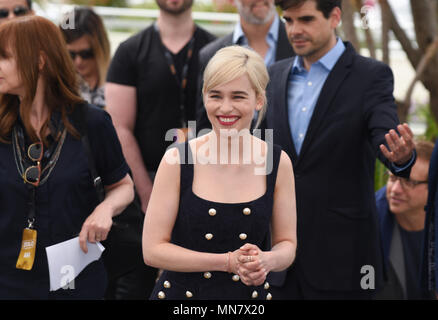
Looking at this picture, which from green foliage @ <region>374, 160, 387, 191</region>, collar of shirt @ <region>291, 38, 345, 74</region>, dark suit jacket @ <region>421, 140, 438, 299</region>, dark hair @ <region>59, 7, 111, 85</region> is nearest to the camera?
dark suit jacket @ <region>421, 140, 438, 299</region>

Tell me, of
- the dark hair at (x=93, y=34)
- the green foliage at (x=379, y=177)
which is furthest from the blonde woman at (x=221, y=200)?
the green foliage at (x=379, y=177)

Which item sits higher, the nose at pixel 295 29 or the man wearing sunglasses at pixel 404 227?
the nose at pixel 295 29

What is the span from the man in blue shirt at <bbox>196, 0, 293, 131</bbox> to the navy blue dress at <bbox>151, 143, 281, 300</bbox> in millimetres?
1854

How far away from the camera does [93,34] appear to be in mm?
5027

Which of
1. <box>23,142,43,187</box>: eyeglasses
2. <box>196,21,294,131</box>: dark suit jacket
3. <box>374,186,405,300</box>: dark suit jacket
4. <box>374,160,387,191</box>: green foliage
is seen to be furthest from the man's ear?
<box>374,160,387,191</box>: green foliage

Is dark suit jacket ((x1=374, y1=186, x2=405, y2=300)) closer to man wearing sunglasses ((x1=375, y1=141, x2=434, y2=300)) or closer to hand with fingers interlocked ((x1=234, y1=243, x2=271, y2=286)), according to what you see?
man wearing sunglasses ((x1=375, y1=141, x2=434, y2=300))

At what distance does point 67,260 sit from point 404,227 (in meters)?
2.43

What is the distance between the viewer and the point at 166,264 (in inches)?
104

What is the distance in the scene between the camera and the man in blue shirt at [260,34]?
4457mm

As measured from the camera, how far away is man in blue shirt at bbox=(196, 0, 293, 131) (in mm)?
4457

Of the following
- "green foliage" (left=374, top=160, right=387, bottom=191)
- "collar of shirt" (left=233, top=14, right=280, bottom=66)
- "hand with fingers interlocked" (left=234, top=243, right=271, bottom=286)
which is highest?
"collar of shirt" (left=233, top=14, right=280, bottom=66)

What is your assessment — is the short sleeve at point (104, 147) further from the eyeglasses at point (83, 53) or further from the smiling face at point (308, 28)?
the eyeglasses at point (83, 53)

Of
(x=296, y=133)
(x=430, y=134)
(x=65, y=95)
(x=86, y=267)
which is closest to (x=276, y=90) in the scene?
(x=296, y=133)

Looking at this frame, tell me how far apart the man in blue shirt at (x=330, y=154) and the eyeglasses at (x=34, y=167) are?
3.99 ft
